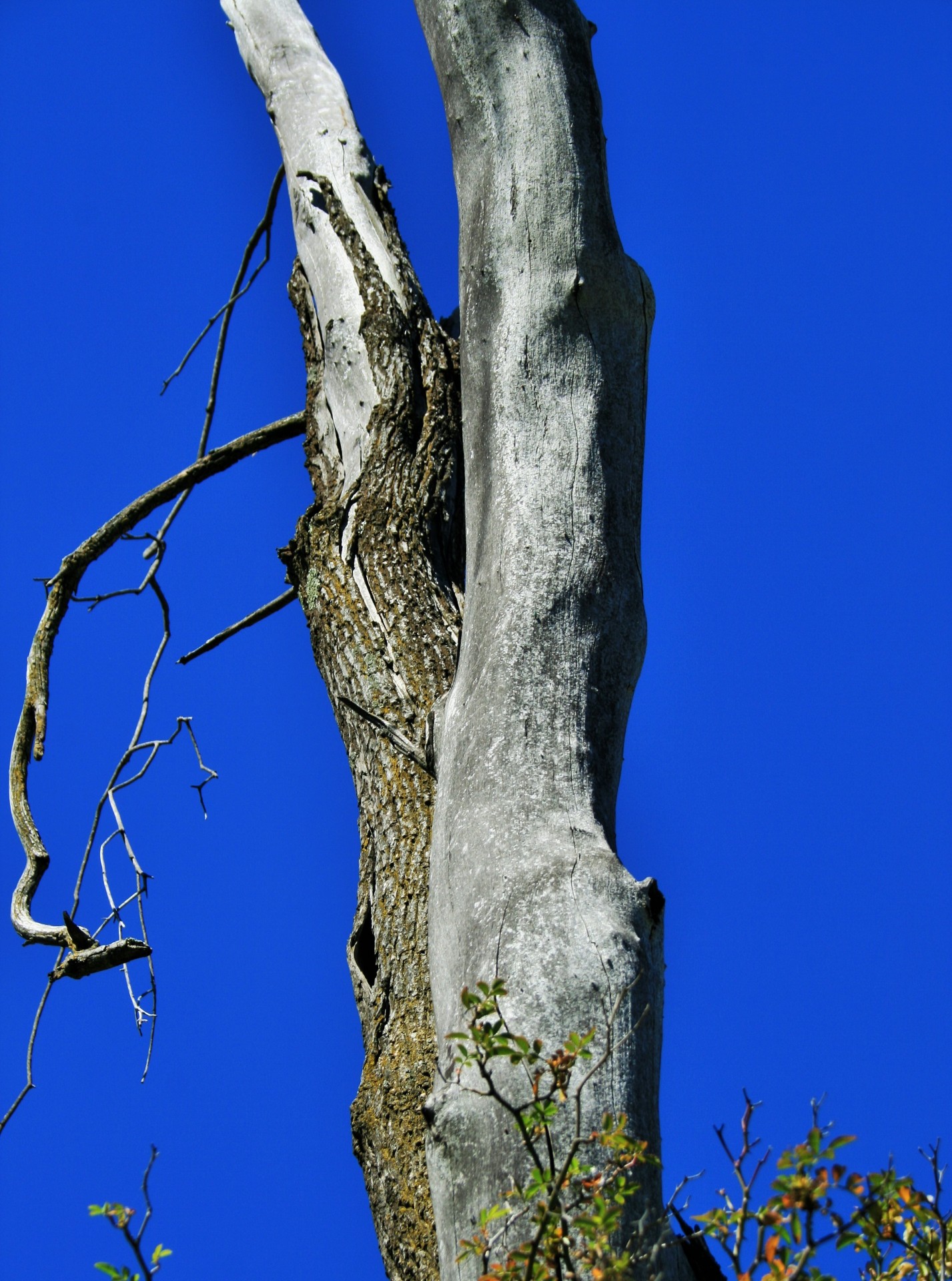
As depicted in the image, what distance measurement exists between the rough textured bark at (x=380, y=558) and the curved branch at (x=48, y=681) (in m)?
0.44

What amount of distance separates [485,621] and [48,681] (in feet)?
5.70

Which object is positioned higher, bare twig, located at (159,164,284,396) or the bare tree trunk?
bare twig, located at (159,164,284,396)

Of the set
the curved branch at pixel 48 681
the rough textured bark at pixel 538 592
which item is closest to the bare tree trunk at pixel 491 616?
the rough textured bark at pixel 538 592

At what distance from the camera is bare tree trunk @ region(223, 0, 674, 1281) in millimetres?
1779

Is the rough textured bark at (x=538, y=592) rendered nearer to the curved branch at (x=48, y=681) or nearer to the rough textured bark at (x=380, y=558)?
the rough textured bark at (x=380, y=558)

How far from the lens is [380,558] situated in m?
2.79

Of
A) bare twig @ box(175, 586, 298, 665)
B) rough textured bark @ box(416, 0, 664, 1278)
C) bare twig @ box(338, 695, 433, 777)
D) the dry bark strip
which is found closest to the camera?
rough textured bark @ box(416, 0, 664, 1278)

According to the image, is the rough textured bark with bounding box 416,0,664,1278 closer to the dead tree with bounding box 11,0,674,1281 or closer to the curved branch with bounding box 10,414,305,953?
the dead tree with bounding box 11,0,674,1281

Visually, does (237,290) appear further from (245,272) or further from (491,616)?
(491,616)

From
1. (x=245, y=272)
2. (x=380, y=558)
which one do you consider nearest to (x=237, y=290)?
(x=245, y=272)

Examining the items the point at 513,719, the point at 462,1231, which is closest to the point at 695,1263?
the point at 462,1231

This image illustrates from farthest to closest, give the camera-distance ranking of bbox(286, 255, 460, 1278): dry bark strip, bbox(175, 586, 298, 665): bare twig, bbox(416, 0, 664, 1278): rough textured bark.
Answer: bbox(175, 586, 298, 665): bare twig
bbox(286, 255, 460, 1278): dry bark strip
bbox(416, 0, 664, 1278): rough textured bark

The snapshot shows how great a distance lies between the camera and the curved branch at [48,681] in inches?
96.9

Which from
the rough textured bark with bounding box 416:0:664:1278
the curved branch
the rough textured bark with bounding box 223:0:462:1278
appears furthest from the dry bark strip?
the curved branch
